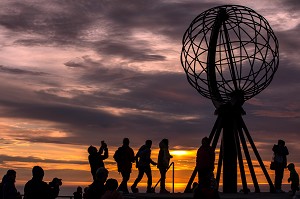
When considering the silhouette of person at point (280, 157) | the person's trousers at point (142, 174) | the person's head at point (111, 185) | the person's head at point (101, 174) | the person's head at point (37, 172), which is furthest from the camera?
the silhouette of person at point (280, 157)

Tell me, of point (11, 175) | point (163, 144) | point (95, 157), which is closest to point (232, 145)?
point (163, 144)

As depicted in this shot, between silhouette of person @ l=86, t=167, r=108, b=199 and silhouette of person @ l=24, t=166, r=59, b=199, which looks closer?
silhouette of person @ l=86, t=167, r=108, b=199

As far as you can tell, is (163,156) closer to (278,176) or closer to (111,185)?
(278,176)

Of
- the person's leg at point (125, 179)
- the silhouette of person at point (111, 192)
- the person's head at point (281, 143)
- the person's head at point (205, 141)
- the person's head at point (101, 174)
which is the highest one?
the person's head at point (281, 143)

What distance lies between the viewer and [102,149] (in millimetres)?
17344

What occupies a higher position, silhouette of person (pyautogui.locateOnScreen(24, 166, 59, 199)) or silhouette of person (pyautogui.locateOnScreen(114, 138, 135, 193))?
silhouette of person (pyautogui.locateOnScreen(114, 138, 135, 193))

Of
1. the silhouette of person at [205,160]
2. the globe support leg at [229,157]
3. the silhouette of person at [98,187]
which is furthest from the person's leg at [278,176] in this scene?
the silhouette of person at [98,187]

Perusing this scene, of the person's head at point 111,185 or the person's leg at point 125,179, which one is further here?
the person's leg at point 125,179

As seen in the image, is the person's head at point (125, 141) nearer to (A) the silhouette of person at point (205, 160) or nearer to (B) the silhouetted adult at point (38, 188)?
(A) the silhouette of person at point (205, 160)

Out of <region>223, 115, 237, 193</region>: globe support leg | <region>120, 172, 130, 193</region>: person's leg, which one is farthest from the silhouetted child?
<region>120, 172, 130, 193</region>: person's leg

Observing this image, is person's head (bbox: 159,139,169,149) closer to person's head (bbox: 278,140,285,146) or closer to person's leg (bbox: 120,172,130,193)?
person's leg (bbox: 120,172,130,193)

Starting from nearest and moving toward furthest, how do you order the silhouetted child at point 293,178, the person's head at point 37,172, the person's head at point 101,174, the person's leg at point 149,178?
the person's head at point 101,174, the person's head at point 37,172, the silhouetted child at point 293,178, the person's leg at point 149,178

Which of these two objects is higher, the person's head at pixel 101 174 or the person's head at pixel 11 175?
the person's head at pixel 11 175

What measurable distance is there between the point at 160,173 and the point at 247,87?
4.64 m
